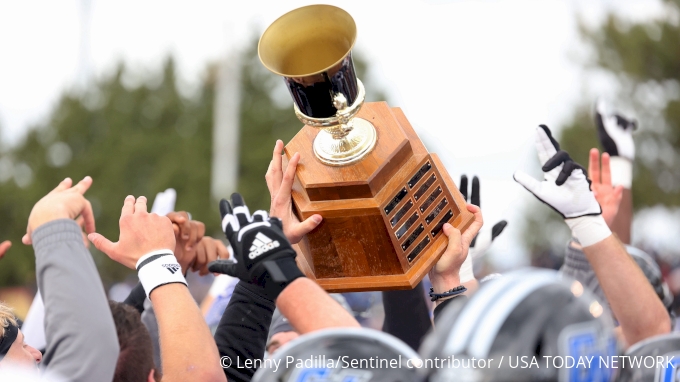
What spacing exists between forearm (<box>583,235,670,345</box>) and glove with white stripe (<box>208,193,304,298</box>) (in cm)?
155

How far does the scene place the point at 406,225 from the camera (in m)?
3.25

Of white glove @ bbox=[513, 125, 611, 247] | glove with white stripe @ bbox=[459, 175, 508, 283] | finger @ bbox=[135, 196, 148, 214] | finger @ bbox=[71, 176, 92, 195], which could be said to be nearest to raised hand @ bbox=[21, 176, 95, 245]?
finger @ bbox=[71, 176, 92, 195]

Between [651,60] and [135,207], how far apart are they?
1855cm

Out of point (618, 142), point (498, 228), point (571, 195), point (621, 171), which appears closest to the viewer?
point (571, 195)

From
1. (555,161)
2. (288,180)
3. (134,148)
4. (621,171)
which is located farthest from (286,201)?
(134,148)

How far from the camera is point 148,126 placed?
26703 millimetres

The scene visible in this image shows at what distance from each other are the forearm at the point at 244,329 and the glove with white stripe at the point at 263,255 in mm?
598

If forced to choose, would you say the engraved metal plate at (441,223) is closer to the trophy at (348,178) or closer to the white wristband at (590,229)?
the trophy at (348,178)

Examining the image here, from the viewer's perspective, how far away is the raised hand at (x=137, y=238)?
9.69 feet

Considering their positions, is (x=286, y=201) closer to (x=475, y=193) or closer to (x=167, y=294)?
(x=167, y=294)

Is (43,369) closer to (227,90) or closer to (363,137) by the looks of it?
(363,137)

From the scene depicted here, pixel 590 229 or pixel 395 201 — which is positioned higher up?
pixel 395 201

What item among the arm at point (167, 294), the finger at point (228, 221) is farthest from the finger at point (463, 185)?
the arm at point (167, 294)

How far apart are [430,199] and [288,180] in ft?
2.07
